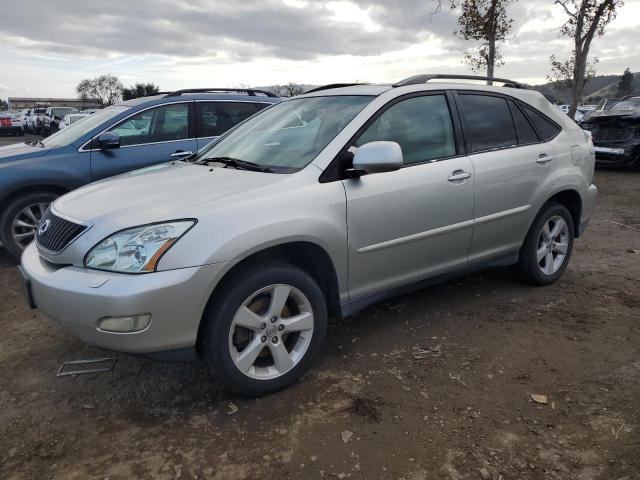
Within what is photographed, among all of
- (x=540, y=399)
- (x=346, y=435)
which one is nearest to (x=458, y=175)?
(x=540, y=399)

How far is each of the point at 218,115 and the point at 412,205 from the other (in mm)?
3784

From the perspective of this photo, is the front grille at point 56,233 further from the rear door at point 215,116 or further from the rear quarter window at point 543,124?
the rear quarter window at point 543,124

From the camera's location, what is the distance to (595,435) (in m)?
2.52

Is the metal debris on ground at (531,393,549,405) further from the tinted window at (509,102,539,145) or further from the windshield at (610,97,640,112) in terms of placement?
the windshield at (610,97,640,112)

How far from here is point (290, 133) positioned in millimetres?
3512

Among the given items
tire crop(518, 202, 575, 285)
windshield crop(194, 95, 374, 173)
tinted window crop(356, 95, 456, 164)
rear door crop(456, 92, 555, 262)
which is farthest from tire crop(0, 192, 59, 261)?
tire crop(518, 202, 575, 285)

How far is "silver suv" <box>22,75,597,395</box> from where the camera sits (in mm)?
2496

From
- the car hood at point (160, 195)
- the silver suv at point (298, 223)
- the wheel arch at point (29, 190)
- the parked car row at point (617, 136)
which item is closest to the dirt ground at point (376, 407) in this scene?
the silver suv at point (298, 223)

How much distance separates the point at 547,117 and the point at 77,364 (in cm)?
409

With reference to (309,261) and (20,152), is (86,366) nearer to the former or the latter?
(309,261)

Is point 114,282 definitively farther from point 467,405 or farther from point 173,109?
point 173,109

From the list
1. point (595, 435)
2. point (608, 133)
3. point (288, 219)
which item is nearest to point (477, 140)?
point (288, 219)

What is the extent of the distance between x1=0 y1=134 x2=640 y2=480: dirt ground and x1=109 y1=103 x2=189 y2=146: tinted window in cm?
244

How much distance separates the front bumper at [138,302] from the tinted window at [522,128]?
111 inches
